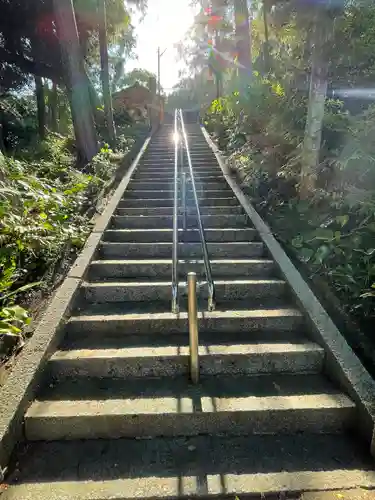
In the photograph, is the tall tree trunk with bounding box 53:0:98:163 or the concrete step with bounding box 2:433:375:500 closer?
the concrete step with bounding box 2:433:375:500

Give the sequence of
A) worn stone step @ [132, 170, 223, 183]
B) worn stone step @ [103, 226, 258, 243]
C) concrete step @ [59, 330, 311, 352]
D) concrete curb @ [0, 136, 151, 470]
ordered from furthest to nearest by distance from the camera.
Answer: worn stone step @ [132, 170, 223, 183] → worn stone step @ [103, 226, 258, 243] → concrete step @ [59, 330, 311, 352] → concrete curb @ [0, 136, 151, 470]

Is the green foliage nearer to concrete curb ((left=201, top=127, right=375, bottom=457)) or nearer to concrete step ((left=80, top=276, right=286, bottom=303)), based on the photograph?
concrete step ((left=80, top=276, right=286, bottom=303))

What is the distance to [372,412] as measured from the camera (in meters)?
2.18

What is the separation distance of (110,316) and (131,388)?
750mm

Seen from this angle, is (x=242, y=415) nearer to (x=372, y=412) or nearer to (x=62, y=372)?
(x=372, y=412)

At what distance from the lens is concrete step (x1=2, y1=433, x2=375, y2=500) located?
6.24 ft

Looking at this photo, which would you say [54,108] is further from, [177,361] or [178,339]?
[177,361]

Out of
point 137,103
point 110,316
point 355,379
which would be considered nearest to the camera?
point 355,379

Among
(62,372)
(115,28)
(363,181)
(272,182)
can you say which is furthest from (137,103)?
(62,372)

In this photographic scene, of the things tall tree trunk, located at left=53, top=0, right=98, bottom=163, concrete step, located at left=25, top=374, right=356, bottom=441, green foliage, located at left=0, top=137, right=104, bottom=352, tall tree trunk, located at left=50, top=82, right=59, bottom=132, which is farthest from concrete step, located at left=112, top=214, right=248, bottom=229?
tall tree trunk, located at left=50, top=82, right=59, bottom=132

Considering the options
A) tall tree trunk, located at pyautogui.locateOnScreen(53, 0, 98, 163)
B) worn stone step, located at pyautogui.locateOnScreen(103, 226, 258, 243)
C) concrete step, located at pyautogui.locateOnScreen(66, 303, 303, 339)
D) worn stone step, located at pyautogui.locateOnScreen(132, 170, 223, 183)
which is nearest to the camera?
concrete step, located at pyautogui.locateOnScreen(66, 303, 303, 339)

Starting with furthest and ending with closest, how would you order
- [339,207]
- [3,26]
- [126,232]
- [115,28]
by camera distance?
[115,28] < [3,26] < [126,232] < [339,207]

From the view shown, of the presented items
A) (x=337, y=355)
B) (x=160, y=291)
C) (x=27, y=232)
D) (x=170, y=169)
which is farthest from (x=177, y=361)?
(x=170, y=169)

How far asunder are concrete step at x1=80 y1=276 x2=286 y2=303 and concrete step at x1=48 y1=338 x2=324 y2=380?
0.71 metres
